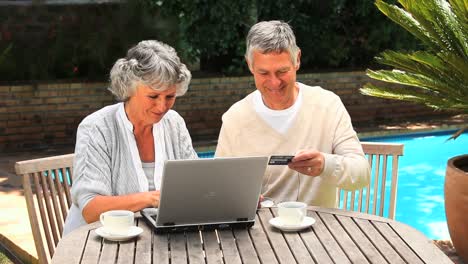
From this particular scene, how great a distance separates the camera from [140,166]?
338 cm

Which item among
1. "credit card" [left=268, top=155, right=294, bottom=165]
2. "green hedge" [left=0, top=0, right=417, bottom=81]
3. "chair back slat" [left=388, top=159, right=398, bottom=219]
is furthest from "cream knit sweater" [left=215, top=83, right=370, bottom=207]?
"green hedge" [left=0, top=0, right=417, bottom=81]

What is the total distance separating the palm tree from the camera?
17.0ft

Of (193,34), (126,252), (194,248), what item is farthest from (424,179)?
(126,252)

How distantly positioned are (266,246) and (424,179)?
6.24m

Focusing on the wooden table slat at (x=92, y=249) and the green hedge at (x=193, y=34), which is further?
the green hedge at (x=193, y=34)

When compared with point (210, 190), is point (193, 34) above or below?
below

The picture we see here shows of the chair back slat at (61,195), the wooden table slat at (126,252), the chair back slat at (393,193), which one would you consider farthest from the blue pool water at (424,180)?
the wooden table slat at (126,252)

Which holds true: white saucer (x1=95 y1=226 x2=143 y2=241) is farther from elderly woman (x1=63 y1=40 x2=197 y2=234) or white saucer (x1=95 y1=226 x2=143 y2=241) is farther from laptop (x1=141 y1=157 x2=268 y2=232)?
elderly woman (x1=63 y1=40 x2=197 y2=234)

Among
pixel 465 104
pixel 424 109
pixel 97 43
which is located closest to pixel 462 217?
pixel 465 104

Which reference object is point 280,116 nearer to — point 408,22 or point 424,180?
point 408,22

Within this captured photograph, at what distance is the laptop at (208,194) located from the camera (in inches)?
109

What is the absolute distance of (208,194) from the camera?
9.42 ft

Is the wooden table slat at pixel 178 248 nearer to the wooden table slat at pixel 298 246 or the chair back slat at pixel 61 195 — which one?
the wooden table slat at pixel 298 246

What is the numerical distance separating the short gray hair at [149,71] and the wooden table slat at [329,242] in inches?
29.6
